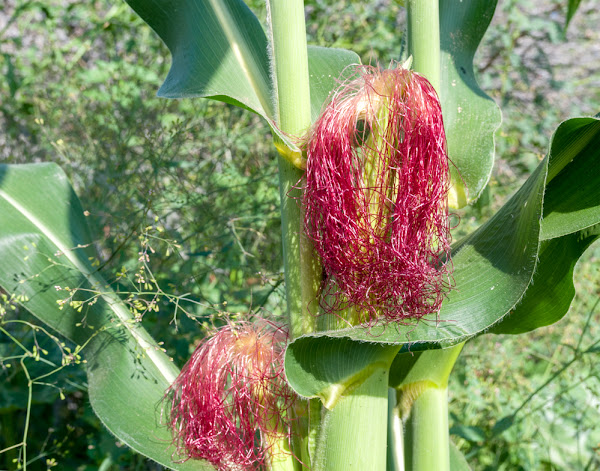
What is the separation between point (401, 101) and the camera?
972 mm

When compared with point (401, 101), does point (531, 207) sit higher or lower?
lower

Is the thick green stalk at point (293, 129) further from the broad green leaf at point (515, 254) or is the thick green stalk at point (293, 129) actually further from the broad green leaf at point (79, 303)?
the broad green leaf at point (79, 303)

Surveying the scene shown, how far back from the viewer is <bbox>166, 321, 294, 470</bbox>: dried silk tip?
122 cm

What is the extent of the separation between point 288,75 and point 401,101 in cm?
22

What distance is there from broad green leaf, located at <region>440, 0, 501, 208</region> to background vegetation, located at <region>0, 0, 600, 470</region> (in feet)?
1.35

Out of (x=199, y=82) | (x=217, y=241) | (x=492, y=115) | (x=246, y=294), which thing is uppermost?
(x=199, y=82)

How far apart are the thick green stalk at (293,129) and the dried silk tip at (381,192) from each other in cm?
6

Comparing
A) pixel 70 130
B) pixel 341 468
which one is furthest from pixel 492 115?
pixel 70 130

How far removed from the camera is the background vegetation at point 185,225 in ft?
6.32

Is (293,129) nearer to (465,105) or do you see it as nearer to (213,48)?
(213,48)

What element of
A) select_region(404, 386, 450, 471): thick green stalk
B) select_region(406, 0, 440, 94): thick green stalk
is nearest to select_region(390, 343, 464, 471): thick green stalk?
select_region(404, 386, 450, 471): thick green stalk

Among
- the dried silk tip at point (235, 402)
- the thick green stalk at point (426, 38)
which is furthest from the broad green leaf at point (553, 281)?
the dried silk tip at point (235, 402)

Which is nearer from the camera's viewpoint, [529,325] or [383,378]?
[383,378]

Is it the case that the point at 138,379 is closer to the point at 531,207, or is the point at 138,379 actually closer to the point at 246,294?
the point at 246,294
